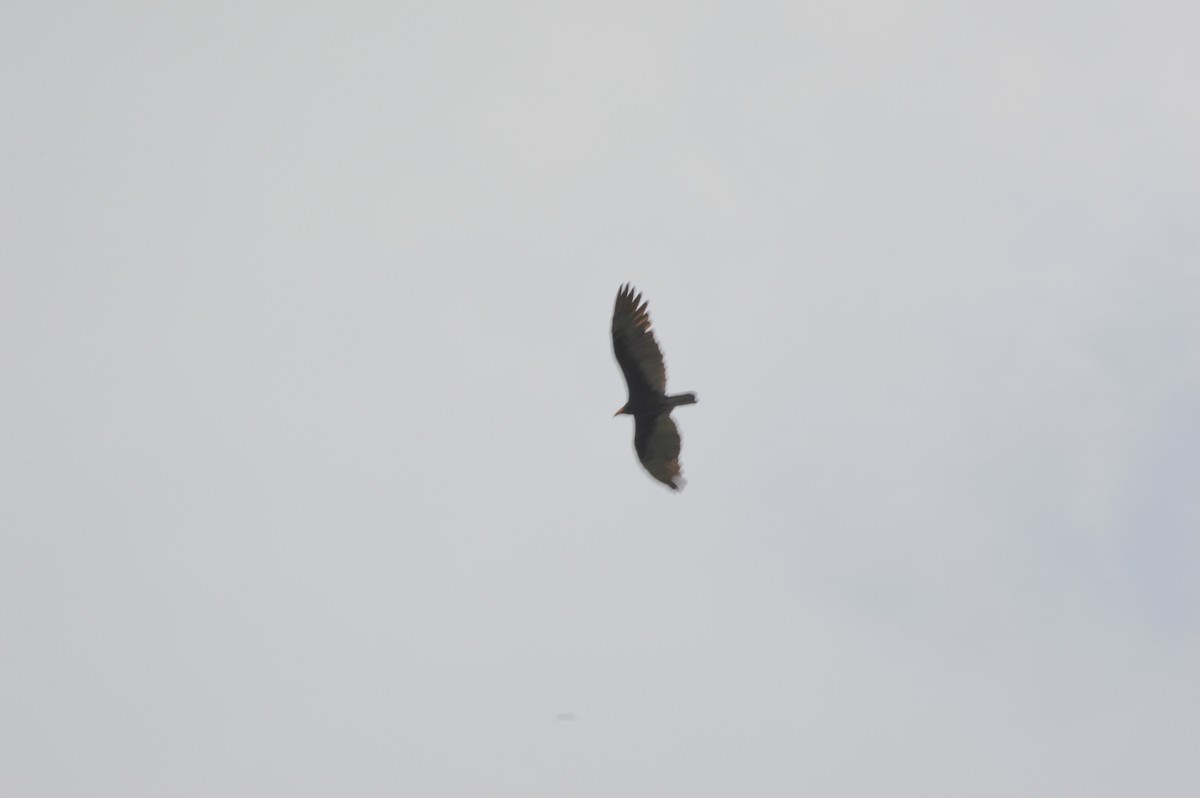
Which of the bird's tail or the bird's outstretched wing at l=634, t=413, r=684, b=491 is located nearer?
the bird's tail

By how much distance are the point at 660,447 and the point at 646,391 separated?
1839 millimetres

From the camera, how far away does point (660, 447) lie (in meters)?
50.6

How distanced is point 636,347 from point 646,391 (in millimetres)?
1293

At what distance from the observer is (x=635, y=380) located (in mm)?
49531

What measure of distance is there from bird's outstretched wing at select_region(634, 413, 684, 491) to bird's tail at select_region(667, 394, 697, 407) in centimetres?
58

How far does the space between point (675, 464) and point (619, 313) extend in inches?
189

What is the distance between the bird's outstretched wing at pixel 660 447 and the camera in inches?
1973

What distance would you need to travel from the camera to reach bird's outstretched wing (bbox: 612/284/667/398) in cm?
4897

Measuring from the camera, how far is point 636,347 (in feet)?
162

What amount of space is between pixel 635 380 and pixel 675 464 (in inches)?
116

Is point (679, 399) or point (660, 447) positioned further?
point (660, 447)

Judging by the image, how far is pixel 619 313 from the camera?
49.0 m

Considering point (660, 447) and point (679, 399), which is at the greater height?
point (679, 399)

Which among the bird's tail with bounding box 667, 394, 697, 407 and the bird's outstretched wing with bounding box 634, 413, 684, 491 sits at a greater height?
the bird's tail with bounding box 667, 394, 697, 407
